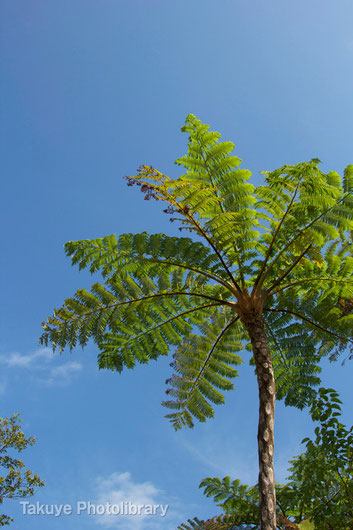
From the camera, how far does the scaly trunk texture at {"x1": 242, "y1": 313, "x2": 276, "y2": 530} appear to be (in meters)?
4.00

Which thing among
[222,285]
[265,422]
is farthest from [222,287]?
[265,422]

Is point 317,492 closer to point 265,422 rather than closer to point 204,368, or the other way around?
point 265,422

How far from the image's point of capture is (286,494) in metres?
4.79

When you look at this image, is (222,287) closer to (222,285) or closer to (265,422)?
(222,285)

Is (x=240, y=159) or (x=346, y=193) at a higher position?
(x=240, y=159)

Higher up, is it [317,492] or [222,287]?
[222,287]

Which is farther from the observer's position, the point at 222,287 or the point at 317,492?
the point at 222,287

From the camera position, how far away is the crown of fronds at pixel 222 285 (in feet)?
17.3

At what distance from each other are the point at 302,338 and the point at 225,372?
116 centimetres

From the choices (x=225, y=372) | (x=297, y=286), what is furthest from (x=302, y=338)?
(x=225, y=372)

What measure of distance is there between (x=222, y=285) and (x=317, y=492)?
2.63 metres

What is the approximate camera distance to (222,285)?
5797mm

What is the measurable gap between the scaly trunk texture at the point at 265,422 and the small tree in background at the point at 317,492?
1.30ft

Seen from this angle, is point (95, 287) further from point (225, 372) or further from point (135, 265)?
point (225, 372)
